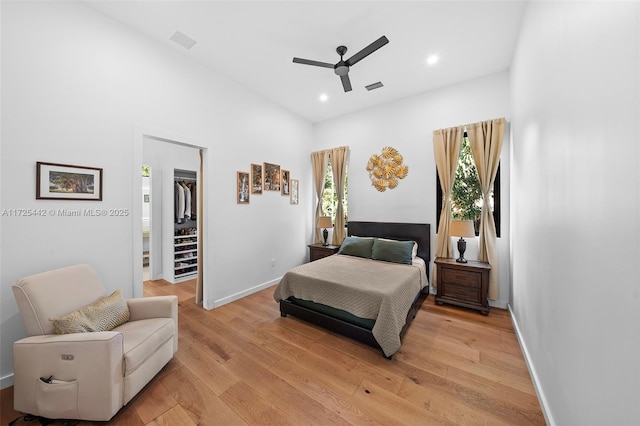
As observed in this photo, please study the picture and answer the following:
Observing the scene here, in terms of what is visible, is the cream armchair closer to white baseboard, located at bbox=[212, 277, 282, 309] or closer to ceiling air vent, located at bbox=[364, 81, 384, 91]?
white baseboard, located at bbox=[212, 277, 282, 309]

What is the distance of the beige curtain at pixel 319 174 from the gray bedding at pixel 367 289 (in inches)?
66.4

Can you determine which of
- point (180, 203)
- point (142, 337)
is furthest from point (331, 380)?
point (180, 203)

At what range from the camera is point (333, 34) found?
2686 mm

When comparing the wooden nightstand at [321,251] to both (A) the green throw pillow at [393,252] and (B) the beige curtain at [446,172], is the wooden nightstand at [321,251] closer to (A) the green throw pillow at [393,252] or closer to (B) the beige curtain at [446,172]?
(A) the green throw pillow at [393,252]

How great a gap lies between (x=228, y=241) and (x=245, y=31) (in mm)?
2753

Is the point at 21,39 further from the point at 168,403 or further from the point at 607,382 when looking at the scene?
the point at 607,382

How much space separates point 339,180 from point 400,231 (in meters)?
1.61

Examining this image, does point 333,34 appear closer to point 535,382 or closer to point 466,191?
point 466,191

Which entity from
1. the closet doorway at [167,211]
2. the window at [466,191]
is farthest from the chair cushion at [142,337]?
the window at [466,191]

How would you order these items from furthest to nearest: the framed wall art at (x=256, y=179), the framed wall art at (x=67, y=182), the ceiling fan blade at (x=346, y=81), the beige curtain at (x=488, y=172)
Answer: the framed wall art at (x=256, y=179) → the beige curtain at (x=488, y=172) → the ceiling fan blade at (x=346, y=81) → the framed wall art at (x=67, y=182)

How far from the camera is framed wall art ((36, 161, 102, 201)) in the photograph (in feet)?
6.70

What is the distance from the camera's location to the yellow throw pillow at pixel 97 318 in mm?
1656

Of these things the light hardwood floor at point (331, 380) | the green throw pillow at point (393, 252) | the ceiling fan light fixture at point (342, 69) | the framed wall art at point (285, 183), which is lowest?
the light hardwood floor at point (331, 380)

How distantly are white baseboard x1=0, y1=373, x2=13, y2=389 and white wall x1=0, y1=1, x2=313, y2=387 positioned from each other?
0.7 inches
